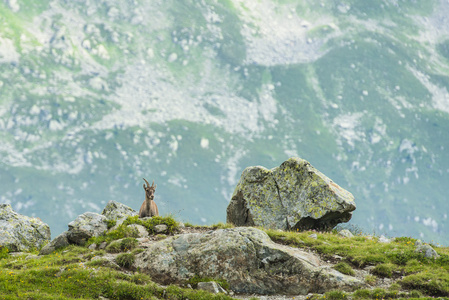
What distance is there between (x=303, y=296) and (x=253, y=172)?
13845mm

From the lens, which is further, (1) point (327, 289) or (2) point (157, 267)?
(2) point (157, 267)

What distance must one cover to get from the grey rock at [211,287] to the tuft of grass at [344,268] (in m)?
4.78

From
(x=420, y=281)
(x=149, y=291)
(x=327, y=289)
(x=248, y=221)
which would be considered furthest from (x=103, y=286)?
(x=248, y=221)

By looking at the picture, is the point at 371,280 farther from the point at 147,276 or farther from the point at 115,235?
the point at 115,235

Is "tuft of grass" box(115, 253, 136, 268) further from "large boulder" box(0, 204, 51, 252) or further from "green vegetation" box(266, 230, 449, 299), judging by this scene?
"large boulder" box(0, 204, 51, 252)

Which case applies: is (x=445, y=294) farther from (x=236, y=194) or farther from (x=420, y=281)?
(x=236, y=194)

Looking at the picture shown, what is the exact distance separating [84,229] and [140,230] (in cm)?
285

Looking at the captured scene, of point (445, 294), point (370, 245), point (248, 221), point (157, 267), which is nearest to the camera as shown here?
point (445, 294)

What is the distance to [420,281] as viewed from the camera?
728 inches

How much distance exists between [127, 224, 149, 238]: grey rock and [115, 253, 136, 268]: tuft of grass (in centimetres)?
362

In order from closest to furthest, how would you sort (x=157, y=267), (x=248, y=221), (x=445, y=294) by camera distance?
1. (x=445, y=294)
2. (x=157, y=267)
3. (x=248, y=221)

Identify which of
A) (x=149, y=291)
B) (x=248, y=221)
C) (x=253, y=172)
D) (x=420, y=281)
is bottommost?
(x=149, y=291)

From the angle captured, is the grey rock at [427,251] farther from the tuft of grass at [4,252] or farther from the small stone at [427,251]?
the tuft of grass at [4,252]

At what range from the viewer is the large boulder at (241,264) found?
19.5 meters
